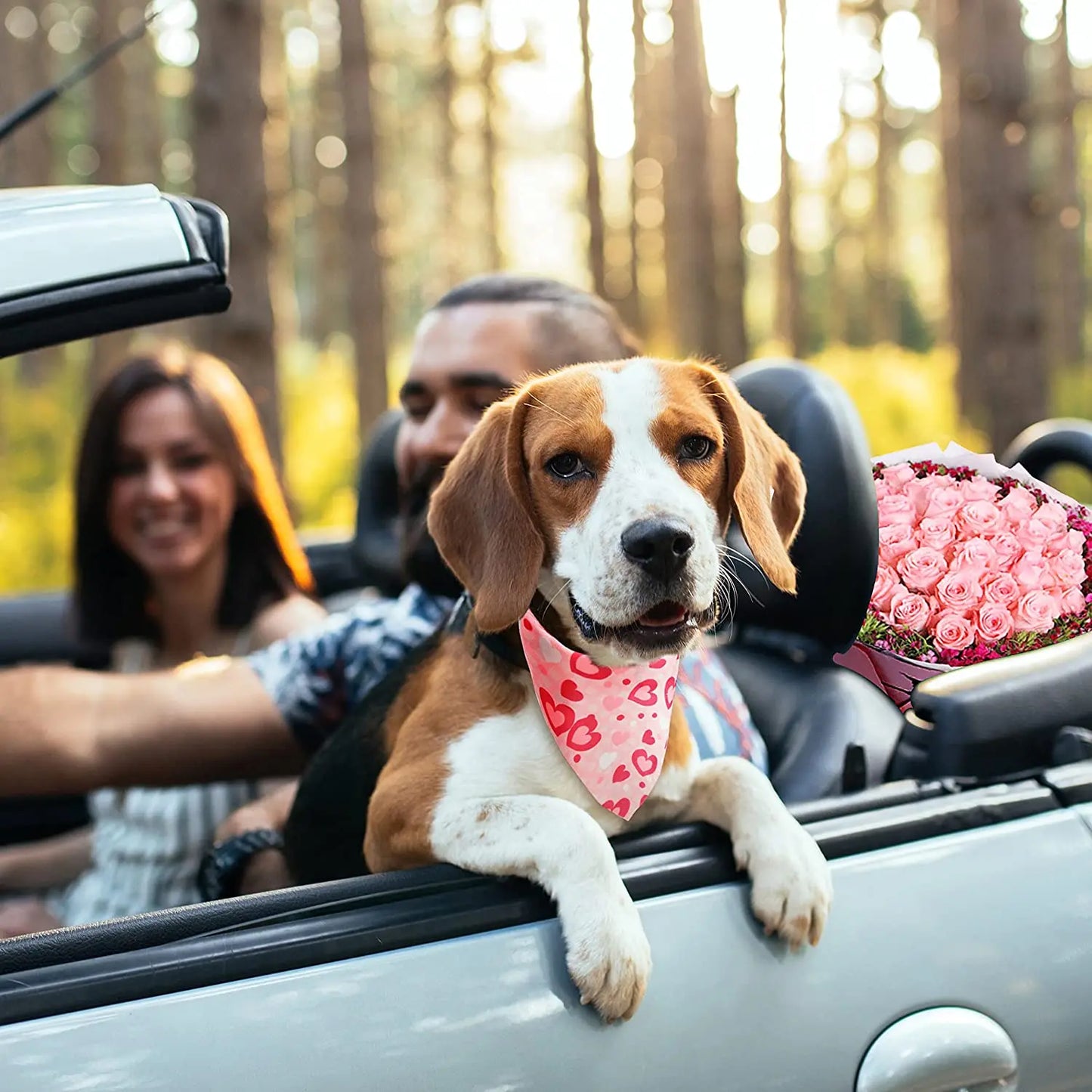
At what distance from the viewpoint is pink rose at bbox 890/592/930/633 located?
1706 mm

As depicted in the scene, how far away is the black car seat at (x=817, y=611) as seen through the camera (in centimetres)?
195

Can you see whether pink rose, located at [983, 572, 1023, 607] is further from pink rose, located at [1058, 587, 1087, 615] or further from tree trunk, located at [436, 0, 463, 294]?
tree trunk, located at [436, 0, 463, 294]

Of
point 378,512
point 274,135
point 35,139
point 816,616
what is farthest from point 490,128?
point 816,616

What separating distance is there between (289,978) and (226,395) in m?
2.14

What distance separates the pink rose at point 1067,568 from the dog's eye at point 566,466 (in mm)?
640

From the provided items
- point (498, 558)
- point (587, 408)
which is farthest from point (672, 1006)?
point (587, 408)

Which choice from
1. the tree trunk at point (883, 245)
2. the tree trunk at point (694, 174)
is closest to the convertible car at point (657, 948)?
the tree trunk at point (694, 174)

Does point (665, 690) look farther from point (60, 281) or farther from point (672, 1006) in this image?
point (60, 281)

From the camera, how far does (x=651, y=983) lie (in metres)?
1.61

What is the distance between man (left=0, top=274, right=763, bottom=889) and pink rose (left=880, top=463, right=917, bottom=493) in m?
0.79

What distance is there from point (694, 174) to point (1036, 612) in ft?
54.8

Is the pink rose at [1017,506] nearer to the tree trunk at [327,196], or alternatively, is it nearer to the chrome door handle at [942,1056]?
the chrome door handle at [942,1056]

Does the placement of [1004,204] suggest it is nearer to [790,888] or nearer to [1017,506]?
[1017,506]

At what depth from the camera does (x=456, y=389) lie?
2686 mm
